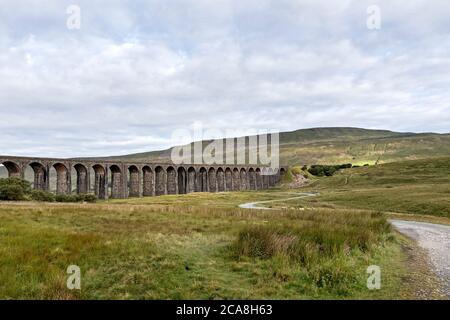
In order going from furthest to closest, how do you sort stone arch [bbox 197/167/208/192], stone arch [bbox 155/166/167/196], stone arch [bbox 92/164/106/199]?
stone arch [bbox 197/167/208/192]
stone arch [bbox 155/166/167/196]
stone arch [bbox 92/164/106/199]

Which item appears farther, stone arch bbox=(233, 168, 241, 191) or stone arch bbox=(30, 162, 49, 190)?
stone arch bbox=(233, 168, 241, 191)

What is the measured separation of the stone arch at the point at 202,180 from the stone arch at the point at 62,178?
1643 inches

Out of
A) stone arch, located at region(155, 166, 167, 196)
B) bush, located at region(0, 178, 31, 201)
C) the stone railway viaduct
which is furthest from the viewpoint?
stone arch, located at region(155, 166, 167, 196)

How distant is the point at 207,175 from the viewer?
342 feet

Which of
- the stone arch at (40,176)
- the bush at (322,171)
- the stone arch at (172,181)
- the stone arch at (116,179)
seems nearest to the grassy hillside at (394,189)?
the bush at (322,171)

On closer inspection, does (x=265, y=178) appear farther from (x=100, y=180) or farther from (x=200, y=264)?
(x=200, y=264)

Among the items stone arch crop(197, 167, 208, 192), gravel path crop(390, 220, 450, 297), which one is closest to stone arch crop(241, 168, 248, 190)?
stone arch crop(197, 167, 208, 192)

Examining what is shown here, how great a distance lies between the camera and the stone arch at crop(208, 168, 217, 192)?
10494cm

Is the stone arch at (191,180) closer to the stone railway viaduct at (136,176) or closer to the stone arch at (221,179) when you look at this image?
the stone railway viaduct at (136,176)

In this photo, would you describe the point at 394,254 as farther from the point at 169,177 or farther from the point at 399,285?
the point at 169,177

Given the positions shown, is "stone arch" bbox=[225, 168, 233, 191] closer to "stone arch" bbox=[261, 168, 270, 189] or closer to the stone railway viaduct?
the stone railway viaduct

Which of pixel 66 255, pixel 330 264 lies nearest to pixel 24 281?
pixel 66 255
